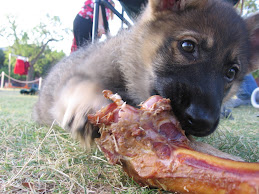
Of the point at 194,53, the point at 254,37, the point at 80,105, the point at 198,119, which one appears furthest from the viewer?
the point at 254,37

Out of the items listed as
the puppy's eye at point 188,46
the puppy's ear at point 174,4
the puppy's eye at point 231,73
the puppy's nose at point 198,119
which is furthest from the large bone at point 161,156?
the puppy's ear at point 174,4

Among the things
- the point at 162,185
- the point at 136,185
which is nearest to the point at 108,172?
the point at 136,185

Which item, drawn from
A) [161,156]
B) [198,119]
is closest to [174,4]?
[198,119]

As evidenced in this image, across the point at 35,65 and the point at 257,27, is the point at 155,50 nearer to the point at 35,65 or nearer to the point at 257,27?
the point at 257,27

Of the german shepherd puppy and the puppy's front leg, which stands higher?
the german shepherd puppy

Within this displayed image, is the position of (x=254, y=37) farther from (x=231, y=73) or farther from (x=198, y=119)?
(x=198, y=119)

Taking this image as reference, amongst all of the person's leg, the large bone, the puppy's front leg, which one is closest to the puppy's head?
the large bone

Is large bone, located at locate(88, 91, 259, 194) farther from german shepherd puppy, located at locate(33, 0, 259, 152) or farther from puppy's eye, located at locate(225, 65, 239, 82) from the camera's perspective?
puppy's eye, located at locate(225, 65, 239, 82)
